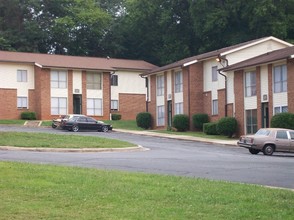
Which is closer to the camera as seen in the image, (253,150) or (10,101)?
(253,150)

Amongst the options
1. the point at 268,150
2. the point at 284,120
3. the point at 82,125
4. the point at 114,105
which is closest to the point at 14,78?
the point at 114,105

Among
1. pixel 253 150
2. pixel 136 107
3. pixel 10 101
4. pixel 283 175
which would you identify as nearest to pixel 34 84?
pixel 10 101

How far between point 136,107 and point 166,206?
2192 inches

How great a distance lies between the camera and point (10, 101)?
6012 centimetres

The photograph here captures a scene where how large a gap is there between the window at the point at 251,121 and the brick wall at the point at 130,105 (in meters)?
22.1

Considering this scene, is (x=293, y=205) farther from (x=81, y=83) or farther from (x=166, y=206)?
(x=81, y=83)

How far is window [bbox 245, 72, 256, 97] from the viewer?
150 feet

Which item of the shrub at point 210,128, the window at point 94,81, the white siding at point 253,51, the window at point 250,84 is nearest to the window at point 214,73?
the white siding at point 253,51

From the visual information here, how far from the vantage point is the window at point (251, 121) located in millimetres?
45250

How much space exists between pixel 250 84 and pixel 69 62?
22.6m

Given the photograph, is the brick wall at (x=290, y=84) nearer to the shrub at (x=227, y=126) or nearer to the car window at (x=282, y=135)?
the shrub at (x=227, y=126)

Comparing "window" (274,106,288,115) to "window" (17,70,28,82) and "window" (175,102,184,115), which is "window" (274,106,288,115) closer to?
"window" (175,102,184,115)

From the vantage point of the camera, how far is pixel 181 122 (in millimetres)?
51125

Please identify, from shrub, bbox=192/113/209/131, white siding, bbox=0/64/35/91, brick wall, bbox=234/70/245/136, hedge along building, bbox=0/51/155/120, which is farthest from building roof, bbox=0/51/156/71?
brick wall, bbox=234/70/245/136
